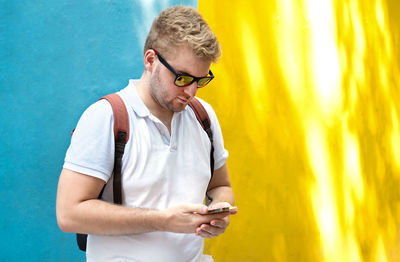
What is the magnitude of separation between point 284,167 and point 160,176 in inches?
79.2

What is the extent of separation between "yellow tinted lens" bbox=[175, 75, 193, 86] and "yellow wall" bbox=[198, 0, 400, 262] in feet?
4.59

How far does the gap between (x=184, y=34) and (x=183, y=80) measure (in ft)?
0.69

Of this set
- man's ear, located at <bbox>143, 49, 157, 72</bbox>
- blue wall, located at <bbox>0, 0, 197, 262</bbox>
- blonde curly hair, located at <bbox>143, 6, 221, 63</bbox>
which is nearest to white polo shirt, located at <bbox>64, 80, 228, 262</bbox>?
man's ear, located at <bbox>143, 49, 157, 72</bbox>

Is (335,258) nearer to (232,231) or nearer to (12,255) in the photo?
(232,231)

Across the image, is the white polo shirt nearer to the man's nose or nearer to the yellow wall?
the man's nose

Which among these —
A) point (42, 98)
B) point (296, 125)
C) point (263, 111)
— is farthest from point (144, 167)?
point (296, 125)

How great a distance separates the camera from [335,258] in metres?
4.06

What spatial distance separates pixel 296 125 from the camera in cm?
386

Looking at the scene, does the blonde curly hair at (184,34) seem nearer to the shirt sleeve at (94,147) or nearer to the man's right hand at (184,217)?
the shirt sleeve at (94,147)

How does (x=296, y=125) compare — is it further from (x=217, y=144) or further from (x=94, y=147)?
(x=94, y=147)

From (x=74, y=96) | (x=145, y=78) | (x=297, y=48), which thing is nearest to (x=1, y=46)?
(x=74, y=96)

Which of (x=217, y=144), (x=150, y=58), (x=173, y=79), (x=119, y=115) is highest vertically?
(x=150, y=58)

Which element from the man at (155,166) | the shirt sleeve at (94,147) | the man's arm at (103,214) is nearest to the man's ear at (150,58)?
the man at (155,166)

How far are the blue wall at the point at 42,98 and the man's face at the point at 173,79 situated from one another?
1026 millimetres
